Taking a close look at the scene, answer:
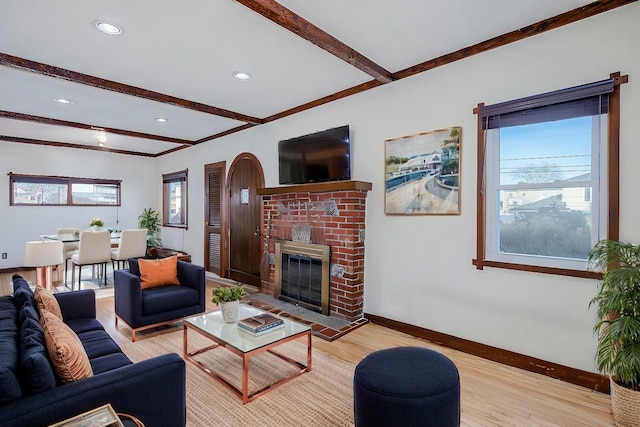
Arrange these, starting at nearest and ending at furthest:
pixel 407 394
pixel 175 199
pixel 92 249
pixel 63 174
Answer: pixel 407 394, pixel 92 249, pixel 63 174, pixel 175 199

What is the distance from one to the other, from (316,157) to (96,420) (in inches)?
128

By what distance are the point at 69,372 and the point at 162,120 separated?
Result: 4.42 meters

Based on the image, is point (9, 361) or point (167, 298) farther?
point (167, 298)

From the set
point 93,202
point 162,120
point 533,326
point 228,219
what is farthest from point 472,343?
point 93,202

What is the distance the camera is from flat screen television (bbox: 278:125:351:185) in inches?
144

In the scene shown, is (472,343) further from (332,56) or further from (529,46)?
(332,56)

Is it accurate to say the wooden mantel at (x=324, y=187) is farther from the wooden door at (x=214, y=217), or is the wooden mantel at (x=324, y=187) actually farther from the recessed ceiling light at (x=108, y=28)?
the recessed ceiling light at (x=108, y=28)

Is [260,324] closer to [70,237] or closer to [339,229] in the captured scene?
[339,229]

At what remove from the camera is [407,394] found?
4.95 ft

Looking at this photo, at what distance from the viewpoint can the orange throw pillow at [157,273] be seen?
3.38 m

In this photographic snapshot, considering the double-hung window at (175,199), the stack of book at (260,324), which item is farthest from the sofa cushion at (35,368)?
the double-hung window at (175,199)

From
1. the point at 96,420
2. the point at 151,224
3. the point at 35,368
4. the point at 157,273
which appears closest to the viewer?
the point at 96,420

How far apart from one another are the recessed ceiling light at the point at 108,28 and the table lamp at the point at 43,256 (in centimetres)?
216

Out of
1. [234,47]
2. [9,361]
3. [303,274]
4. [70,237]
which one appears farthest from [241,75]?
[70,237]
